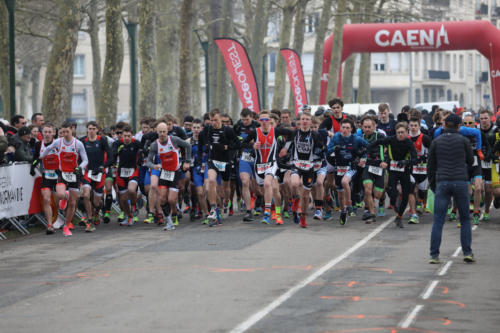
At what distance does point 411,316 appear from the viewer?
352 inches

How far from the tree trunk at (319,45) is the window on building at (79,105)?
46613mm

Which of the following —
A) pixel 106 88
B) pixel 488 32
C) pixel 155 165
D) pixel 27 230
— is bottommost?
pixel 27 230

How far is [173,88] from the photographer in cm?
3600

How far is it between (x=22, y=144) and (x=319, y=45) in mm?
29200

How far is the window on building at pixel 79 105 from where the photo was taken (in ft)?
299

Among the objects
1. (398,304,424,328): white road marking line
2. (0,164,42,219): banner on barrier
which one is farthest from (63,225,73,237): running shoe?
(398,304,424,328): white road marking line

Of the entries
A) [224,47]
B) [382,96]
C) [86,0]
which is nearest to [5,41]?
[224,47]

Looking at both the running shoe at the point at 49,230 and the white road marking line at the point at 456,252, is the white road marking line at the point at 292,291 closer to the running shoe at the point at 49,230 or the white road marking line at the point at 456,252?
the white road marking line at the point at 456,252

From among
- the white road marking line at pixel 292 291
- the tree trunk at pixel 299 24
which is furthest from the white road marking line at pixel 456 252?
the tree trunk at pixel 299 24

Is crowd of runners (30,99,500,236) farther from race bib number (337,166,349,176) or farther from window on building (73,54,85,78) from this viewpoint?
window on building (73,54,85,78)

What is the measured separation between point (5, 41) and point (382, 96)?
64042mm

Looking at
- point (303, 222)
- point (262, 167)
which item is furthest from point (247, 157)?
point (303, 222)

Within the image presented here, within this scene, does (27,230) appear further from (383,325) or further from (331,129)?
(383,325)

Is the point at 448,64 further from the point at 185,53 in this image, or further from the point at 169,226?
the point at 169,226
